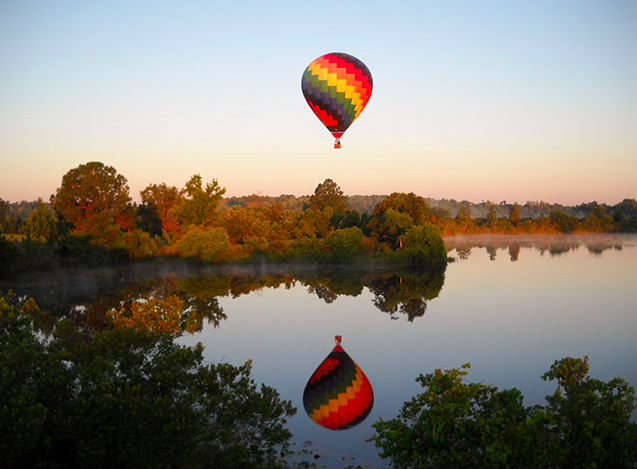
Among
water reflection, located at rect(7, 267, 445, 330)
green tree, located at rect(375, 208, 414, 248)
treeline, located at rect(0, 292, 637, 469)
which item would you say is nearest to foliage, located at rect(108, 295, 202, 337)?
treeline, located at rect(0, 292, 637, 469)

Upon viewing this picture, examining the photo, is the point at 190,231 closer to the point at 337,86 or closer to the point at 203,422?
the point at 337,86

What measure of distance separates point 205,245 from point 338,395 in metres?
35.4

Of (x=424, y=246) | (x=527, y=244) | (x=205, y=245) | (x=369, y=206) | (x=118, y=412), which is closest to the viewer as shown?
(x=118, y=412)

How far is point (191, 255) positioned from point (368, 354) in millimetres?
31212

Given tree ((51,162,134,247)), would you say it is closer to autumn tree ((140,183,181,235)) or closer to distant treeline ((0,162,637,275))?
distant treeline ((0,162,637,275))

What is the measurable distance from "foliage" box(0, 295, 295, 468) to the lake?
3643mm

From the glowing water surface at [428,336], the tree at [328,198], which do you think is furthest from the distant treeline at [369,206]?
the glowing water surface at [428,336]

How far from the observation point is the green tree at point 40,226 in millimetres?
41875

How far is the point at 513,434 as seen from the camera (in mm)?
8195

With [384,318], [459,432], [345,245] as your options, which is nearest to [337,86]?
A: [384,318]

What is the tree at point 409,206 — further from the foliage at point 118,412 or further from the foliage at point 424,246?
the foliage at point 118,412

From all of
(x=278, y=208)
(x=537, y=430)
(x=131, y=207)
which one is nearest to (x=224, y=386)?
(x=537, y=430)

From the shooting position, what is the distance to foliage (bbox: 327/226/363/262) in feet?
179

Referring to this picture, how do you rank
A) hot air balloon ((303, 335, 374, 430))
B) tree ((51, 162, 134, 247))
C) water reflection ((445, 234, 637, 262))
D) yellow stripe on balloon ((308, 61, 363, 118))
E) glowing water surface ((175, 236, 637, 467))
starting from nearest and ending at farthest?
hot air balloon ((303, 335, 374, 430)) → glowing water surface ((175, 236, 637, 467)) → yellow stripe on balloon ((308, 61, 363, 118)) → tree ((51, 162, 134, 247)) → water reflection ((445, 234, 637, 262))
